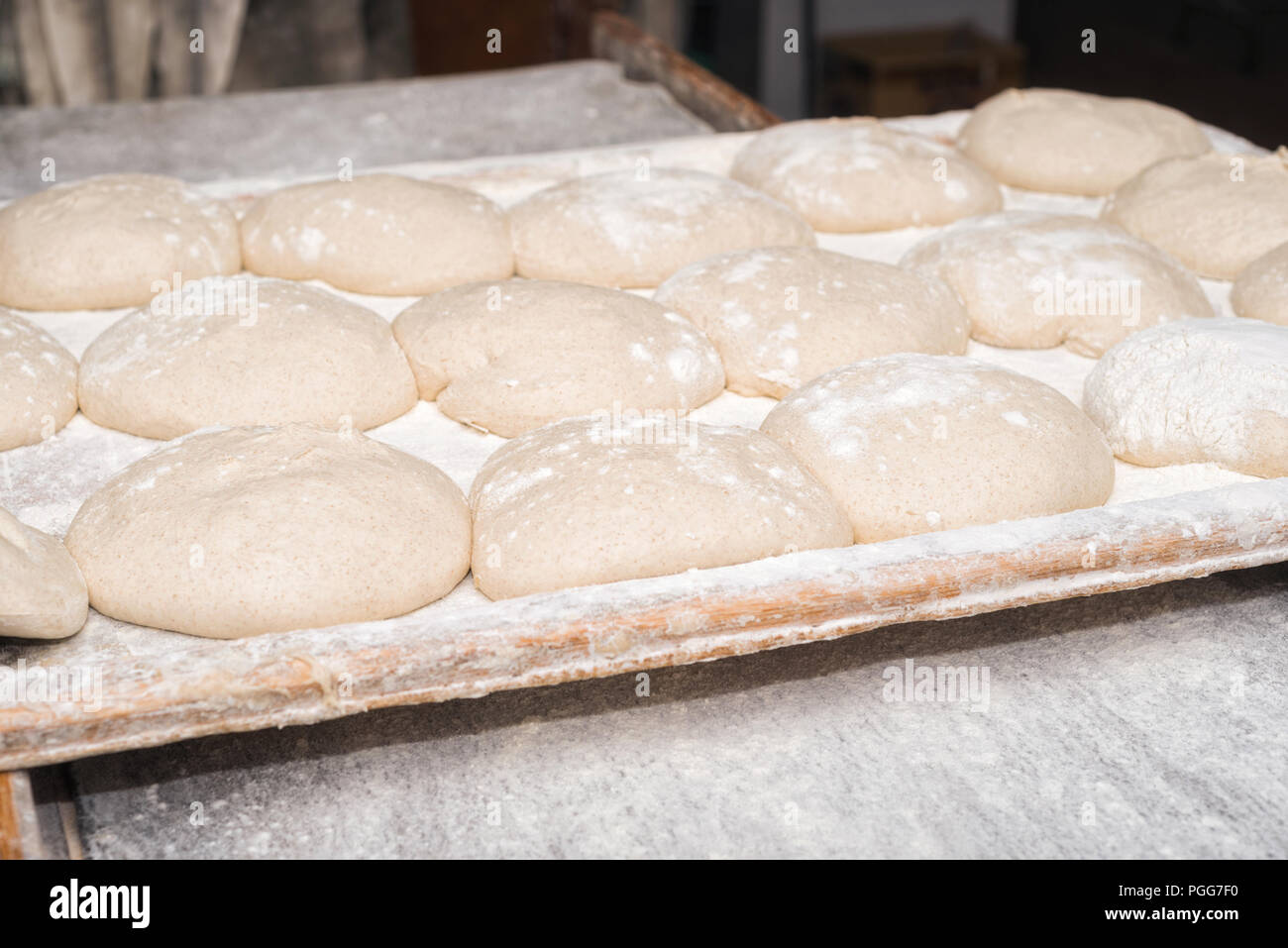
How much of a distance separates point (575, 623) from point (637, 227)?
4.00ft

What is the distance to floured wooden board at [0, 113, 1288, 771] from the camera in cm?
123

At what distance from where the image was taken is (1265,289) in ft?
7.24

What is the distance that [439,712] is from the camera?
5.10ft

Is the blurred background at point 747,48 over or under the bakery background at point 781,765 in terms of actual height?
over

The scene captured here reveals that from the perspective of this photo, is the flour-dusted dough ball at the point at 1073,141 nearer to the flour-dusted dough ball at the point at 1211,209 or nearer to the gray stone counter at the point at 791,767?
the flour-dusted dough ball at the point at 1211,209

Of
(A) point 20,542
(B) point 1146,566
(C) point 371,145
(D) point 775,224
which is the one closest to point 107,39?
(C) point 371,145

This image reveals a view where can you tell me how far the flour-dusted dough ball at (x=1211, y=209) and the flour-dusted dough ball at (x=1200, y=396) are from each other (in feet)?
1.88

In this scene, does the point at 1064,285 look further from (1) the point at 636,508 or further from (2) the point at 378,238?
(2) the point at 378,238

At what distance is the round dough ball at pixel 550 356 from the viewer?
74.5 inches

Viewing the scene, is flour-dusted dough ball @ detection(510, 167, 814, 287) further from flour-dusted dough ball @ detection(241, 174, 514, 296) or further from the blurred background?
the blurred background

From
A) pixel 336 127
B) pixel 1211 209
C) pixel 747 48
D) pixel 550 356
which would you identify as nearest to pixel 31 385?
pixel 550 356

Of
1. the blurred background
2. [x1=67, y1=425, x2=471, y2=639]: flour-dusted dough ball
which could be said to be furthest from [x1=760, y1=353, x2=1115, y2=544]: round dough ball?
the blurred background
